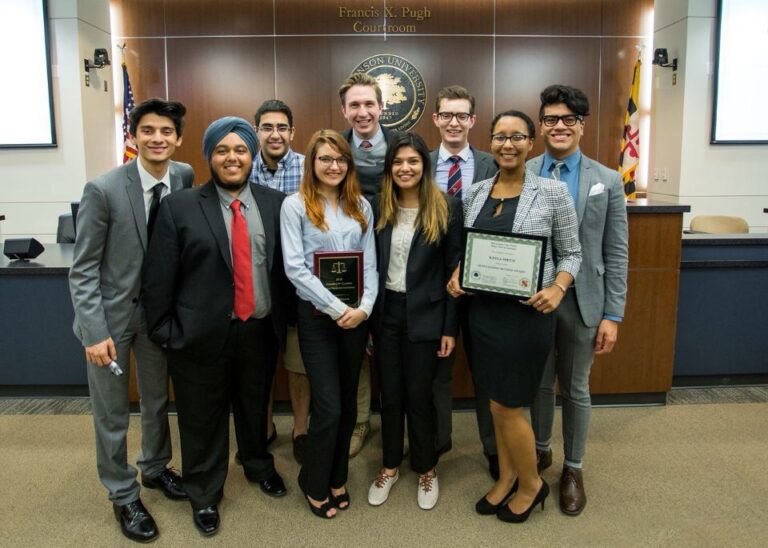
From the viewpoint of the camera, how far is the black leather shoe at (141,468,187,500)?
8.08 feet

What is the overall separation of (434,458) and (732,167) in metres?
5.11

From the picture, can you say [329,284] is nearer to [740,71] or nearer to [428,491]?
[428,491]

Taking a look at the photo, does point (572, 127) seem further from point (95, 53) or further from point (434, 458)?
point (95, 53)

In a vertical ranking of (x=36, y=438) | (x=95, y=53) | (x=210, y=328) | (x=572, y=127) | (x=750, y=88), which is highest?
(x=95, y=53)

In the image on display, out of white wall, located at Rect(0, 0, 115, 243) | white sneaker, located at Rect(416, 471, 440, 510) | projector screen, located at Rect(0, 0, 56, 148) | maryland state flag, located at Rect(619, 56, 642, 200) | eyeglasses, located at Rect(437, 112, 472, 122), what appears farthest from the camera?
maryland state flag, located at Rect(619, 56, 642, 200)

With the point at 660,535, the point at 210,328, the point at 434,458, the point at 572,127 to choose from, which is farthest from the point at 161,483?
the point at 572,127

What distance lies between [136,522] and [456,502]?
4.17 ft

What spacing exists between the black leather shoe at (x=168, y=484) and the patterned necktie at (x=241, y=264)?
87 cm

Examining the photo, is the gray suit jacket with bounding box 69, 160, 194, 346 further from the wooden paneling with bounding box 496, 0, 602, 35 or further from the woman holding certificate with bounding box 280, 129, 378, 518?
the wooden paneling with bounding box 496, 0, 602, 35

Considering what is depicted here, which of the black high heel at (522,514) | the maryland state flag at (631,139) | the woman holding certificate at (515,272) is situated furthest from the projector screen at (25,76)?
the maryland state flag at (631,139)

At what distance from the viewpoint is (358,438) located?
2918 mm

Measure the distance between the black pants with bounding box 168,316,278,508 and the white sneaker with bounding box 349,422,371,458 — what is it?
60 cm

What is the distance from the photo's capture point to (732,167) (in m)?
5.88

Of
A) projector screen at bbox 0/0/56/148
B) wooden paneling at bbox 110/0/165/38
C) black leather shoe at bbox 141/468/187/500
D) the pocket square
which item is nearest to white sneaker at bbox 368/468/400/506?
black leather shoe at bbox 141/468/187/500
